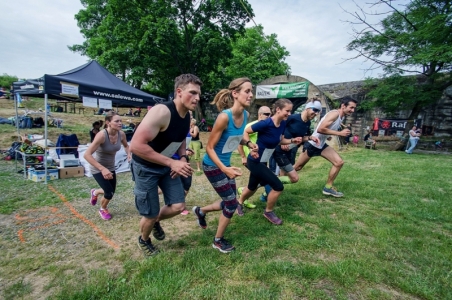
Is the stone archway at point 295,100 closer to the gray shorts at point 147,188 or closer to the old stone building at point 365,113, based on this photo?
the old stone building at point 365,113

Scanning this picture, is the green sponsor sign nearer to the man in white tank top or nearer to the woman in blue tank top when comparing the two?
the man in white tank top

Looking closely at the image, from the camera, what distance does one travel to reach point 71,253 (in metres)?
2.88

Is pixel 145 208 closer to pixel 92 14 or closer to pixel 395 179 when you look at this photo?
pixel 395 179

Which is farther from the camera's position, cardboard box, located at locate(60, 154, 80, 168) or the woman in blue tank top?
cardboard box, located at locate(60, 154, 80, 168)

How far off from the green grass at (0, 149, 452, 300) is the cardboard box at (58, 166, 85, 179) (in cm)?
254

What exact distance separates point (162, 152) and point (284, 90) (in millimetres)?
12821

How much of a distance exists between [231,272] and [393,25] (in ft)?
56.4

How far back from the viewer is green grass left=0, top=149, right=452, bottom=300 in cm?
211

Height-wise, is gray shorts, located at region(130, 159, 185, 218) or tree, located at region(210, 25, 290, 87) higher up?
tree, located at region(210, 25, 290, 87)

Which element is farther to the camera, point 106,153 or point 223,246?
point 106,153

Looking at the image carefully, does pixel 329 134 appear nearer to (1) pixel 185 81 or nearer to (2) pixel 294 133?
(2) pixel 294 133

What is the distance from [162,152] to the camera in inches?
95.6

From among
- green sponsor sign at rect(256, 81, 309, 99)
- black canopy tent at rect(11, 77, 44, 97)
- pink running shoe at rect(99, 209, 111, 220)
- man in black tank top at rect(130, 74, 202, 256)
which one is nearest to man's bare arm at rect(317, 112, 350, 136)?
man in black tank top at rect(130, 74, 202, 256)

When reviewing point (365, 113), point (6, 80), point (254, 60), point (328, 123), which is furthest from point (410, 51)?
point (6, 80)
